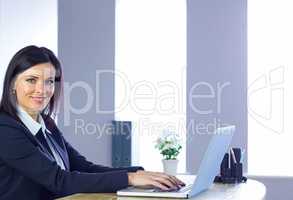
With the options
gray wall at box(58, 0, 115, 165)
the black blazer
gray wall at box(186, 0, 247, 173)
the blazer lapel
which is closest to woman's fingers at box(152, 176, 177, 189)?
the black blazer

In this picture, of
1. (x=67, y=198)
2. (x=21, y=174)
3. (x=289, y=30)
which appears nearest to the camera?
(x=67, y=198)

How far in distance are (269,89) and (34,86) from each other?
9.16 ft

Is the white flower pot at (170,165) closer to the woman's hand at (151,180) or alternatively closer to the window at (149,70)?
the window at (149,70)

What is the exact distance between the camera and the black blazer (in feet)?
5.63

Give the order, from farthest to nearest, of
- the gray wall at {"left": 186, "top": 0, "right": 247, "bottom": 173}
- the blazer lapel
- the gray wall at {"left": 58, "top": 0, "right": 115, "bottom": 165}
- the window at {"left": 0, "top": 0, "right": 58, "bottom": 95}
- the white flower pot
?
the gray wall at {"left": 58, "top": 0, "right": 115, "bottom": 165}, the gray wall at {"left": 186, "top": 0, "right": 247, "bottom": 173}, the white flower pot, the window at {"left": 0, "top": 0, "right": 58, "bottom": 95}, the blazer lapel

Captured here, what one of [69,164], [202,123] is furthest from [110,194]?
[202,123]

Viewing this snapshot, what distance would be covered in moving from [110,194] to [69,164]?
50cm

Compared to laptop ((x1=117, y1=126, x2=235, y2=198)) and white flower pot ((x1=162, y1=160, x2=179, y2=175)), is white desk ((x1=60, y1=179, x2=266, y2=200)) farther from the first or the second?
white flower pot ((x1=162, y1=160, x2=179, y2=175))

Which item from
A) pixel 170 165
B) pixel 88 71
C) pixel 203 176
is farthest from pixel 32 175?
pixel 88 71

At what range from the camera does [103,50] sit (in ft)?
14.3

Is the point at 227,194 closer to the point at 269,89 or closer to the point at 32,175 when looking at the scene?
the point at 32,175

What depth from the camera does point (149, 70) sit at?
439cm

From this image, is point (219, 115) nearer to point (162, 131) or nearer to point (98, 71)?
point (162, 131)

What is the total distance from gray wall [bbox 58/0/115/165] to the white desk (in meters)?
2.45
